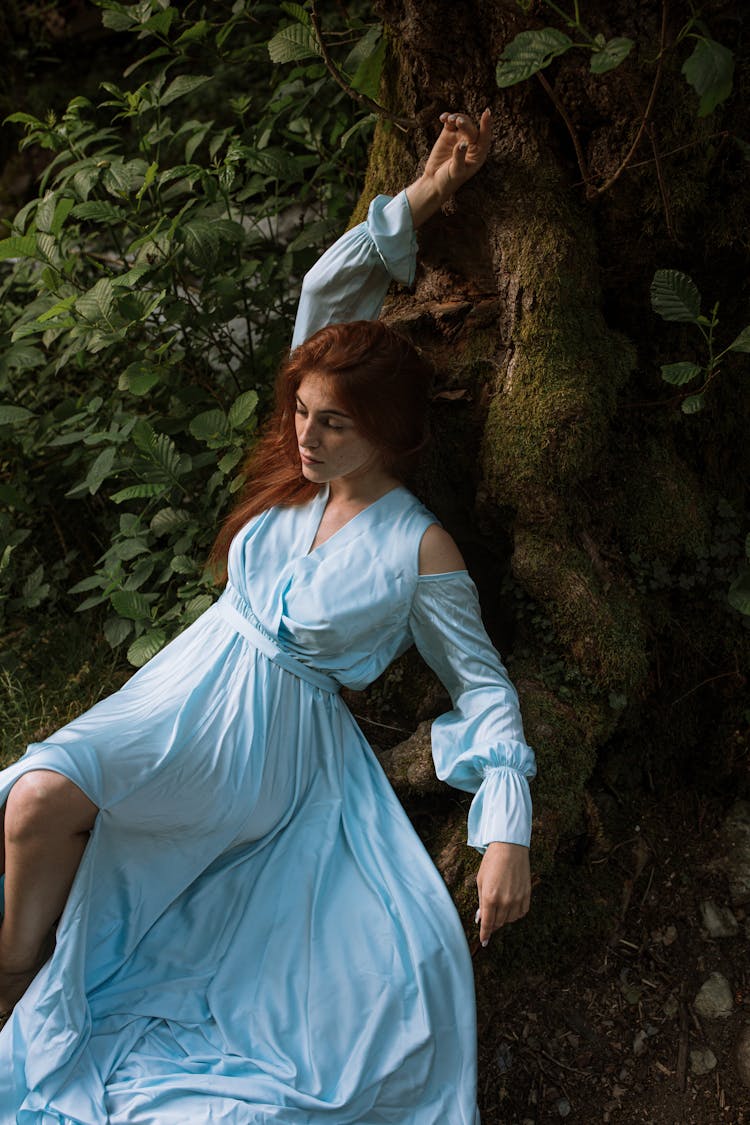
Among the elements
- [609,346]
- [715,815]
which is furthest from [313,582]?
[715,815]

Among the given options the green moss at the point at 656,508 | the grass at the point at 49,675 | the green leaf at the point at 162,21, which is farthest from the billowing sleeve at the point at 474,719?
the green leaf at the point at 162,21

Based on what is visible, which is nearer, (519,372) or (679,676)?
(519,372)

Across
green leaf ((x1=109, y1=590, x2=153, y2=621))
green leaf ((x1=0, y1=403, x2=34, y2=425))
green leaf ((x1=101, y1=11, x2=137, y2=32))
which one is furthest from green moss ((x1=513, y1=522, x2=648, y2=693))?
green leaf ((x1=101, y1=11, x2=137, y2=32))

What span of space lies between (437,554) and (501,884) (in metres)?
0.75

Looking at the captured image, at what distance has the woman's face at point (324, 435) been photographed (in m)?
2.45

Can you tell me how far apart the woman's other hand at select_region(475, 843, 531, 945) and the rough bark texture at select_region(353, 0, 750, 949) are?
1.08 ft

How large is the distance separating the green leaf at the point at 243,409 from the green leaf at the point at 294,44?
944mm

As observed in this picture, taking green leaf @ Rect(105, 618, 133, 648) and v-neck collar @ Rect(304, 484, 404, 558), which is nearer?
v-neck collar @ Rect(304, 484, 404, 558)

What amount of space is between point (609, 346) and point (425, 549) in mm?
746

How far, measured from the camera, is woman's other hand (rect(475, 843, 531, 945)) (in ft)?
7.24

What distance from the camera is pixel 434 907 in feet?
7.76

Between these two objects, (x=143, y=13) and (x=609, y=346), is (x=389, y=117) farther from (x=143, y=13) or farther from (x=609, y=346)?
(x=143, y=13)

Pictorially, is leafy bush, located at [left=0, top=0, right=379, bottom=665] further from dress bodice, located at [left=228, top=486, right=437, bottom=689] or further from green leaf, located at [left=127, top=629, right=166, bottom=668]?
dress bodice, located at [left=228, top=486, right=437, bottom=689]

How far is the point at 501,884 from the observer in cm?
221
